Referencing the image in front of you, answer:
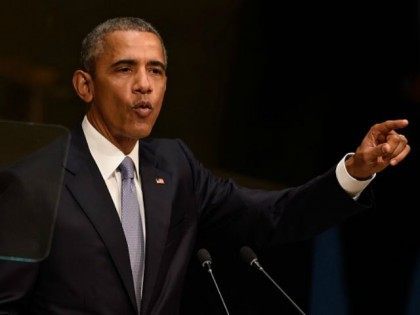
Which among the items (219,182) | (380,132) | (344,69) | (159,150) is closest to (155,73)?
(159,150)

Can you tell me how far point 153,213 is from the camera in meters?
1.52

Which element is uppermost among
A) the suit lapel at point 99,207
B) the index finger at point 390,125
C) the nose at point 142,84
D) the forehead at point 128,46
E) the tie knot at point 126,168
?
the forehead at point 128,46

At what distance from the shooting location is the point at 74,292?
140cm

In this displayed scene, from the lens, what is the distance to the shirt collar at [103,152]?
1.52 metres

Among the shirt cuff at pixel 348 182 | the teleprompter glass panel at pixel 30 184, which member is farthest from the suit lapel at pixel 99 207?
the shirt cuff at pixel 348 182

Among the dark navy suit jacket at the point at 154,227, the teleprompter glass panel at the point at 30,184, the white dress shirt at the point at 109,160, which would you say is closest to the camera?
the teleprompter glass panel at the point at 30,184

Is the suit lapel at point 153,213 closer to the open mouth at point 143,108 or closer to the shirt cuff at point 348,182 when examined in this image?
the open mouth at point 143,108

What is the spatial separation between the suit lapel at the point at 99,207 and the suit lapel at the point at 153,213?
4cm

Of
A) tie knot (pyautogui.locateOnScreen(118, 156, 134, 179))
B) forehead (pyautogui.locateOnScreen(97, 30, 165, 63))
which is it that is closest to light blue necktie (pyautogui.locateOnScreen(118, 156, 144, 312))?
tie knot (pyautogui.locateOnScreen(118, 156, 134, 179))

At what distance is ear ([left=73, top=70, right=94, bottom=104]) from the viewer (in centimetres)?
157

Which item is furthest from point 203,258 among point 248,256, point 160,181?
point 160,181

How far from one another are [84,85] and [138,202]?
0.27 m

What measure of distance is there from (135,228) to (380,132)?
0.50 metres

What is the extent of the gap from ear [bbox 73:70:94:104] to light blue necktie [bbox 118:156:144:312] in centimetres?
17
